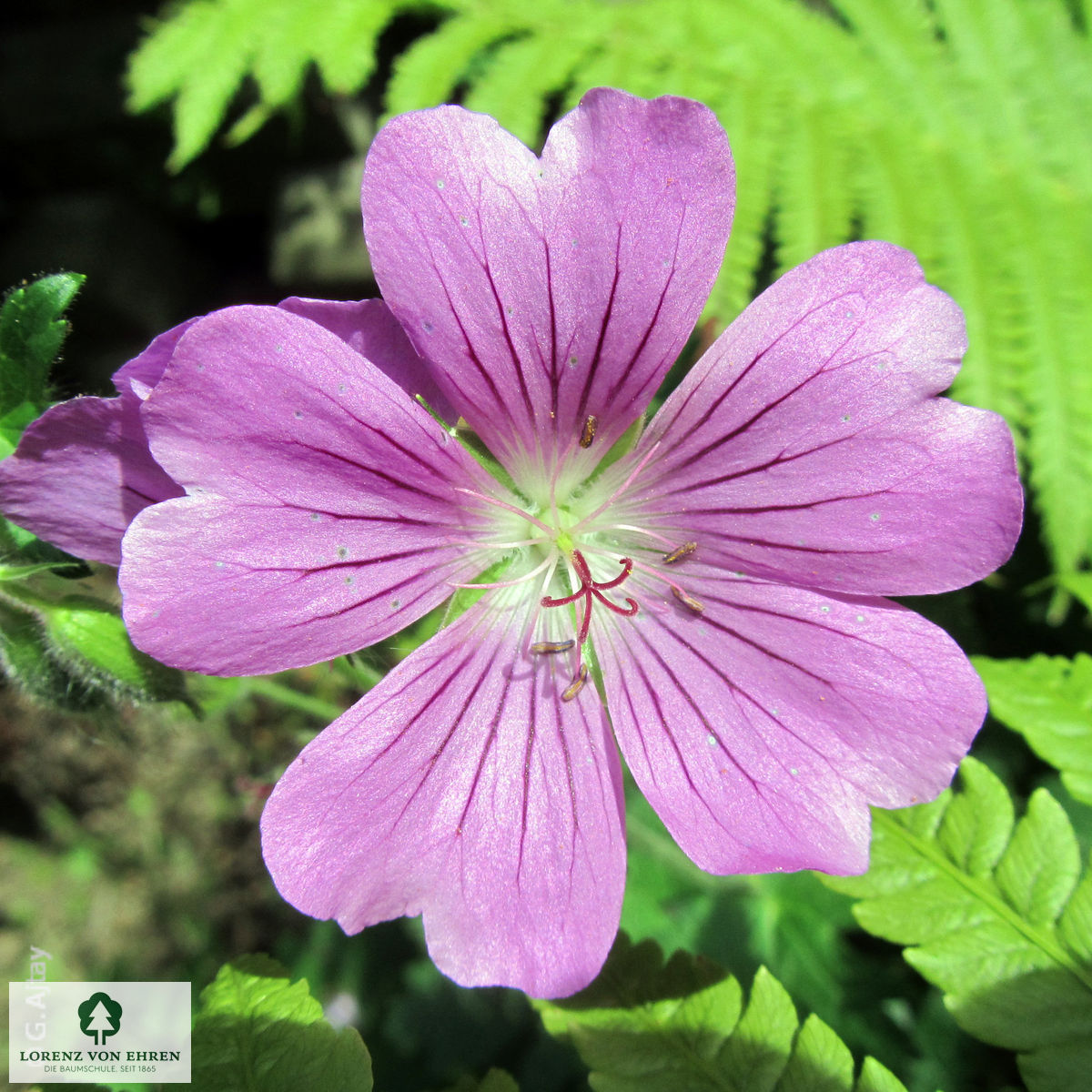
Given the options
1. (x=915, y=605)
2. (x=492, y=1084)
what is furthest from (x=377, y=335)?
(x=915, y=605)

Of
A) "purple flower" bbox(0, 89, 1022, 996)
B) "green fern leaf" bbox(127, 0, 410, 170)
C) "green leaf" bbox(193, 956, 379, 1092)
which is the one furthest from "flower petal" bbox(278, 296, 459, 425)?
"green fern leaf" bbox(127, 0, 410, 170)

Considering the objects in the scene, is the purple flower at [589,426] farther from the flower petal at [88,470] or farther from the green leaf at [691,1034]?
the green leaf at [691,1034]

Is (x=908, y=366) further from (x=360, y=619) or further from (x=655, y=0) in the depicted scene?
(x=655, y=0)

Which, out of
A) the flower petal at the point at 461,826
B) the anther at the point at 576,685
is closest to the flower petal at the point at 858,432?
the anther at the point at 576,685

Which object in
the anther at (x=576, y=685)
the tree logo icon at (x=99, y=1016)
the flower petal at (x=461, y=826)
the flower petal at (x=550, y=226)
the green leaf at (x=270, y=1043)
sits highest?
the flower petal at (x=550, y=226)

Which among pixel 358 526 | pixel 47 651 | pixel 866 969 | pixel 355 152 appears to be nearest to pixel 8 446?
pixel 47 651

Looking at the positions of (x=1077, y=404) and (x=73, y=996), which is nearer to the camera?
(x=73, y=996)

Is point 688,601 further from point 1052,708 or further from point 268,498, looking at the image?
point 1052,708
